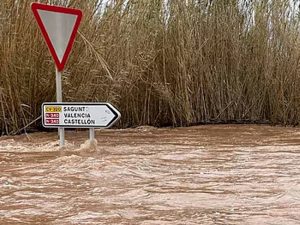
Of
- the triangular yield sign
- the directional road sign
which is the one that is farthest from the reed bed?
the directional road sign

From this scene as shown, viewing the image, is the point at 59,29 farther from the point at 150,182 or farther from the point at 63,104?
the point at 150,182

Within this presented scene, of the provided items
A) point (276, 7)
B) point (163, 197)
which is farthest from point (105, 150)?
point (276, 7)

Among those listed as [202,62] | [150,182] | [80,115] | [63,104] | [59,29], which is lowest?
[150,182]

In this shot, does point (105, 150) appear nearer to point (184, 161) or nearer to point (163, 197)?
point (184, 161)

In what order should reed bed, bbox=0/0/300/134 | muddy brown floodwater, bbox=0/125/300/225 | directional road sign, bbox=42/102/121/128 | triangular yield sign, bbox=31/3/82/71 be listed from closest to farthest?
muddy brown floodwater, bbox=0/125/300/225
directional road sign, bbox=42/102/121/128
triangular yield sign, bbox=31/3/82/71
reed bed, bbox=0/0/300/134

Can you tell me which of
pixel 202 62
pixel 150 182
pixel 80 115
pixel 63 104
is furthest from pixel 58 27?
pixel 202 62

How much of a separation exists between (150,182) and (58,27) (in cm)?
241

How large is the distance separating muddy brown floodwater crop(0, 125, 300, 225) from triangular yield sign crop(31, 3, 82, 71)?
964 millimetres

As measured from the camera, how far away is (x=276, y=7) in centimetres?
965

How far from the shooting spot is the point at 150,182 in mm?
4156

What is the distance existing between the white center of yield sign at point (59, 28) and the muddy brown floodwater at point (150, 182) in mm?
1014

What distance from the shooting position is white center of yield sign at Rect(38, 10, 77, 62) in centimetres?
588

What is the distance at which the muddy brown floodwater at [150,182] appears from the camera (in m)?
3.25

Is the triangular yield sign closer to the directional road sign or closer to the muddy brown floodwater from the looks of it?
the directional road sign
